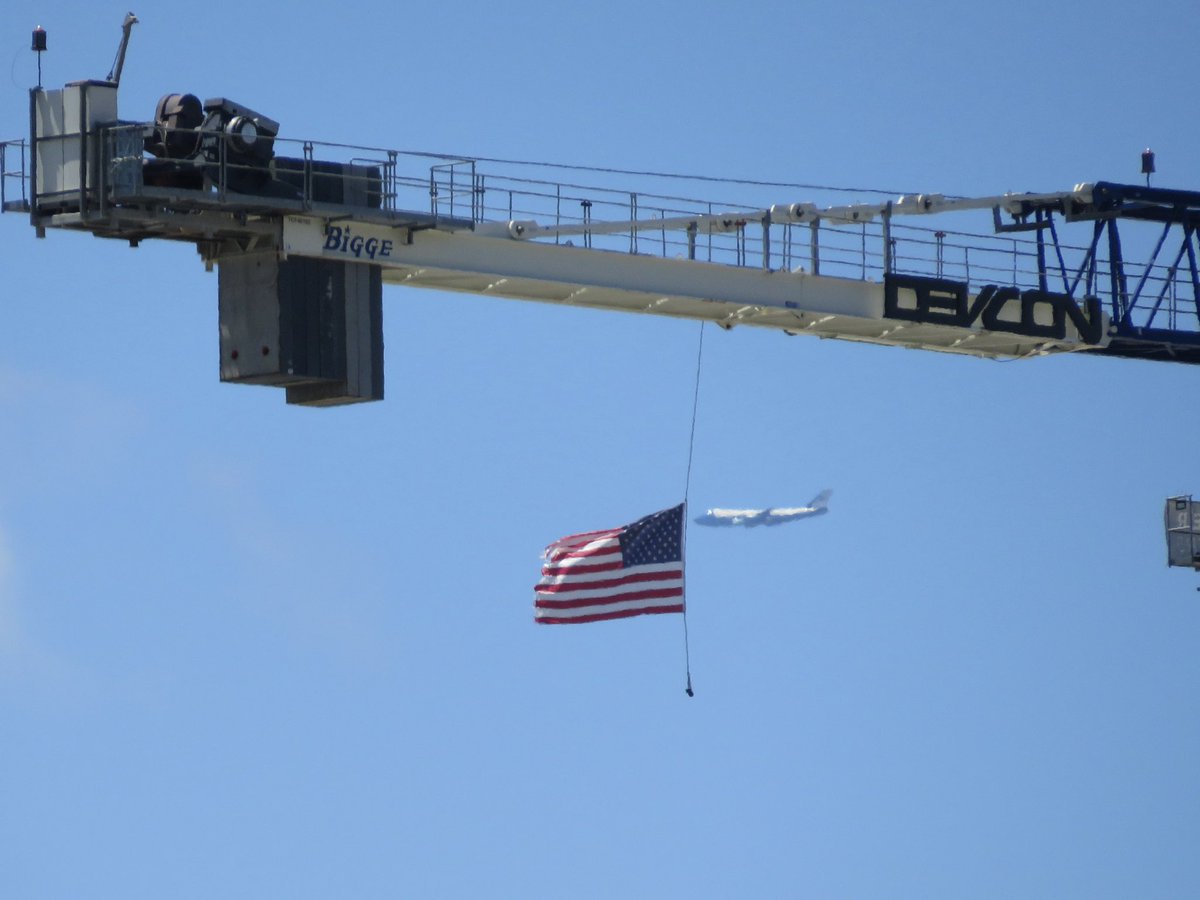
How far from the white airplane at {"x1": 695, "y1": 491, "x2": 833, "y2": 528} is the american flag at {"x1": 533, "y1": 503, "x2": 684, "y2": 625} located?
35.4 m

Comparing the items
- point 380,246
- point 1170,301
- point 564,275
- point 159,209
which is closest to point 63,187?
point 159,209

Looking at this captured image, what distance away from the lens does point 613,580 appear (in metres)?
64.7

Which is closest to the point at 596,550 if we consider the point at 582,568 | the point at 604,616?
the point at 582,568

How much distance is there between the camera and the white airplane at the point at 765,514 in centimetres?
10156

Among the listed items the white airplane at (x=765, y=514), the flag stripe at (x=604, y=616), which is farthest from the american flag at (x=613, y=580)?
the white airplane at (x=765, y=514)

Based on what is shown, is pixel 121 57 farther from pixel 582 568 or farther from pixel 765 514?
pixel 765 514

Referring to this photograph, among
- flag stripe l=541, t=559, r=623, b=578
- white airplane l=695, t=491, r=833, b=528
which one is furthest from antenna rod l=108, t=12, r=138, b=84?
white airplane l=695, t=491, r=833, b=528

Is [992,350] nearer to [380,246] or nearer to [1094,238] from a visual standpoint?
[1094,238]

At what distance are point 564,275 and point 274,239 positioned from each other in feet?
22.3

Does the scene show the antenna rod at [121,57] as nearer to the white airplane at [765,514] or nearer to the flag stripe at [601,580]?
the flag stripe at [601,580]

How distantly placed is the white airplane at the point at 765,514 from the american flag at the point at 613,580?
35372 millimetres

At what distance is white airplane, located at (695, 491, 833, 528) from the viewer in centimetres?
10156

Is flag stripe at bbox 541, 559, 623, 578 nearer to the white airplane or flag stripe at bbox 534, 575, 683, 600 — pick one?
flag stripe at bbox 534, 575, 683, 600

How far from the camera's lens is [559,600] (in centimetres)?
6475
